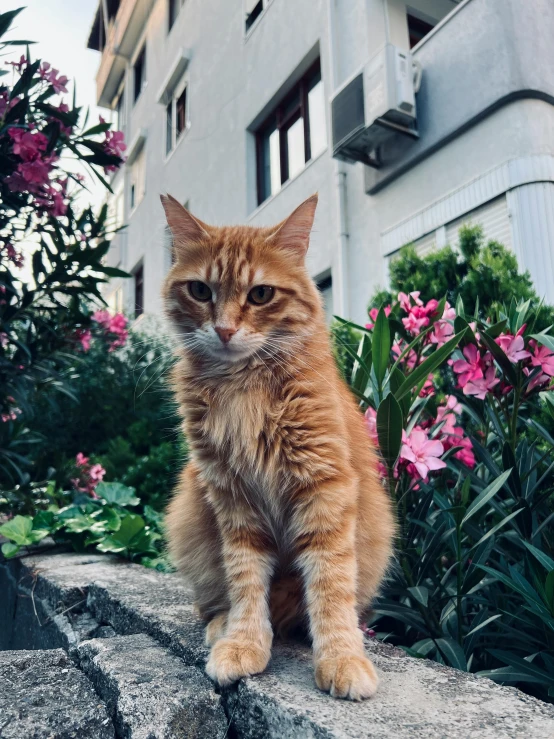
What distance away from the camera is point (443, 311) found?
205 cm

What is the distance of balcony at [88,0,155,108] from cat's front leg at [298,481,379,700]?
1225cm

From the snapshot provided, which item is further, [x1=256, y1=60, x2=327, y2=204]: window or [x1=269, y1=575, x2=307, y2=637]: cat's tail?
[x1=256, y1=60, x2=327, y2=204]: window

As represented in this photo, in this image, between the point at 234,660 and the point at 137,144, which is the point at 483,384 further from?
the point at 137,144

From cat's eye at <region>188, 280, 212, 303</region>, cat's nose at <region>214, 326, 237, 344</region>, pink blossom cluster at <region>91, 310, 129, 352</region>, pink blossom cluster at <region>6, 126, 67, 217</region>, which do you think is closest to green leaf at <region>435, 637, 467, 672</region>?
cat's nose at <region>214, 326, 237, 344</region>

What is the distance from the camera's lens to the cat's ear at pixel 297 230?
163 centimetres

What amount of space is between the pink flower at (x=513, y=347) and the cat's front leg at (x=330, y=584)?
0.76 meters

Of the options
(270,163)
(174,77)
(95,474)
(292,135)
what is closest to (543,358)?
(95,474)

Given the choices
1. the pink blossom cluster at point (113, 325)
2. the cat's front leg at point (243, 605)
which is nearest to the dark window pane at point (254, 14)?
the pink blossom cluster at point (113, 325)

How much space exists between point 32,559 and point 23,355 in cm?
99

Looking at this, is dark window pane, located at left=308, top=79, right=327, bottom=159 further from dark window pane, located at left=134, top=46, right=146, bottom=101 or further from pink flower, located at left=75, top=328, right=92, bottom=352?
dark window pane, located at left=134, top=46, right=146, bottom=101

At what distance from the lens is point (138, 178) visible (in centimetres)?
1200

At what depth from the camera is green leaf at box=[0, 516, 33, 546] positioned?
8.61ft

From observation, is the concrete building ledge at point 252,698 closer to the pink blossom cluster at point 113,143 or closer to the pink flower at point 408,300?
the pink flower at point 408,300

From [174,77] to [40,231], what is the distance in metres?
7.79
